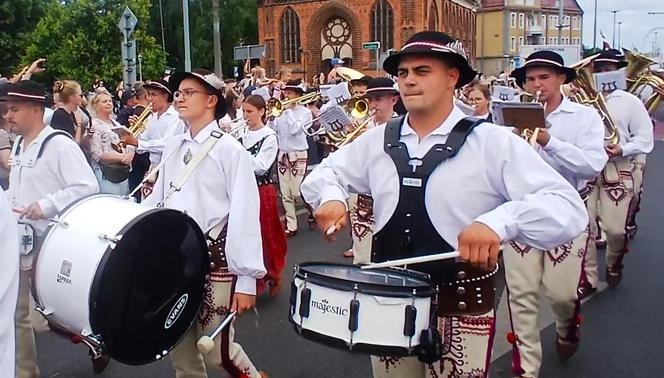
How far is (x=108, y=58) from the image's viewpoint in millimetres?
24859

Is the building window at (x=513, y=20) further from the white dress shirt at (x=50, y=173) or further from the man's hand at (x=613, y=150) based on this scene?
the white dress shirt at (x=50, y=173)

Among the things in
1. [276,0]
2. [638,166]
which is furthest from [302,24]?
[638,166]

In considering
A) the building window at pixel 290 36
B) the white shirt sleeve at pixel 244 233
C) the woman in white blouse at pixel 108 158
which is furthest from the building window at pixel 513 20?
the white shirt sleeve at pixel 244 233

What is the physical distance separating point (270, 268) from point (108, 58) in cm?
1984

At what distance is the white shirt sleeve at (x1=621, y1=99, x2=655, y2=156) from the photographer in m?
6.86

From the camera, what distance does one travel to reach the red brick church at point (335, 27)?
5331 centimetres

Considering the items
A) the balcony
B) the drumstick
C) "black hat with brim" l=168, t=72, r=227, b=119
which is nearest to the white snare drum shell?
the drumstick

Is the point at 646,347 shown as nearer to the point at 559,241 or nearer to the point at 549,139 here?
the point at 549,139

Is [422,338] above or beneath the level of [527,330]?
above

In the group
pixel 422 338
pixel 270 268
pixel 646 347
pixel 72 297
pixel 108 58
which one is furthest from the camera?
pixel 108 58

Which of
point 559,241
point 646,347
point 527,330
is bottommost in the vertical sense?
point 646,347

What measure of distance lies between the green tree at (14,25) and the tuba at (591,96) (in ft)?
106

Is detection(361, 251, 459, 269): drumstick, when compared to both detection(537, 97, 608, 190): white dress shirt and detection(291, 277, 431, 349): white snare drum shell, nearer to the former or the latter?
detection(291, 277, 431, 349): white snare drum shell

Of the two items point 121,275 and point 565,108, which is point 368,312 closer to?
point 121,275
